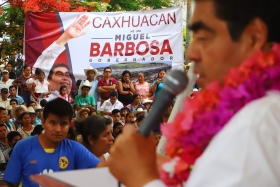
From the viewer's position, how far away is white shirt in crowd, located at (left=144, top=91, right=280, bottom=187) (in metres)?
1.32

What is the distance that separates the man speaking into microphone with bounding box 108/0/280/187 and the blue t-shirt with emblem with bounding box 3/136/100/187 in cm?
274

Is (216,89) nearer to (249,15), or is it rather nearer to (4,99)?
(249,15)

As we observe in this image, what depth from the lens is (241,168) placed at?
4.33 ft

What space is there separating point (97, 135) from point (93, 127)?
90mm

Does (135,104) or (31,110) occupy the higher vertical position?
(31,110)

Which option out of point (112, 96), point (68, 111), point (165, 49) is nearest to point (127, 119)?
point (112, 96)

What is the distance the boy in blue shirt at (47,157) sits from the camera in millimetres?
4320

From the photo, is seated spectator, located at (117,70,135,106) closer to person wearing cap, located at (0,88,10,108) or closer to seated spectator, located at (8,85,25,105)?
seated spectator, located at (8,85,25,105)

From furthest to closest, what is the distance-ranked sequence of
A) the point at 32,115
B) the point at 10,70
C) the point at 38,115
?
the point at 10,70 < the point at 38,115 < the point at 32,115

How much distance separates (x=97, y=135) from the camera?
16.9ft

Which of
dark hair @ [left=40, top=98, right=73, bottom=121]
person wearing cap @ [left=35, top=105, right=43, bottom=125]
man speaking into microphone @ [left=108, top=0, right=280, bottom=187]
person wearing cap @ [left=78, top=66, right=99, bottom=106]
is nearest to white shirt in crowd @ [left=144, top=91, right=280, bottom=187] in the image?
man speaking into microphone @ [left=108, top=0, right=280, bottom=187]

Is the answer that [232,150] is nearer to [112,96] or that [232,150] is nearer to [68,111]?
[68,111]

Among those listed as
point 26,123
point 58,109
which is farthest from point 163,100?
point 26,123

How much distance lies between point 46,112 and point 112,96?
6.31 metres
